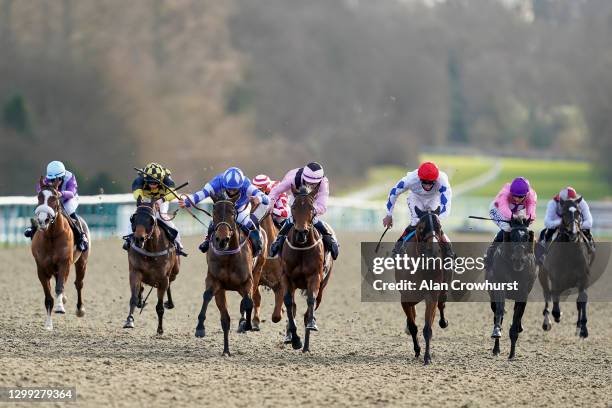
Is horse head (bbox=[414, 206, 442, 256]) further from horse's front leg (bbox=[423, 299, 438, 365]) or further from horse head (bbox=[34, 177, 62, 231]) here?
horse head (bbox=[34, 177, 62, 231])

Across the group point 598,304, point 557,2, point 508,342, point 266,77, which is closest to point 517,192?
point 508,342

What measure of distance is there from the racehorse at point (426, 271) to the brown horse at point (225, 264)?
56.1 inches

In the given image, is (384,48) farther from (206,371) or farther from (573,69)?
(206,371)

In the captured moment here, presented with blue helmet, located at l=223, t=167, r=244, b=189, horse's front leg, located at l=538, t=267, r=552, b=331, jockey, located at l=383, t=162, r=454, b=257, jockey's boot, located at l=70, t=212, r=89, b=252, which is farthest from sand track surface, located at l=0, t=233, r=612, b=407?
blue helmet, located at l=223, t=167, r=244, b=189

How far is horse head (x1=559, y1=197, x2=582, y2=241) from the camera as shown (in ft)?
43.7

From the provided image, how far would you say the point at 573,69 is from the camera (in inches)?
2746

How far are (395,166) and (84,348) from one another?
2012 inches

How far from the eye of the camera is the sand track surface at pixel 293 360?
29.1 ft

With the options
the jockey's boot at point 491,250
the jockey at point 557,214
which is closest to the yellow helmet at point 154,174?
the jockey's boot at point 491,250

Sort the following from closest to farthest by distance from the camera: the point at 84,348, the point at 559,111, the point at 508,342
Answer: the point at 84,348, the point at 508,342, the point at 559,111

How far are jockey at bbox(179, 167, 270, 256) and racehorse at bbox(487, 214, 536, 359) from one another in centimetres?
235

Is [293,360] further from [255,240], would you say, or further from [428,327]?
[255,240]

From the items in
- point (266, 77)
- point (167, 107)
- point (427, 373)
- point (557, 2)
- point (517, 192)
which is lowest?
point (427, 373)

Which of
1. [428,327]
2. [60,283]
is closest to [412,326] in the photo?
[428,327]
